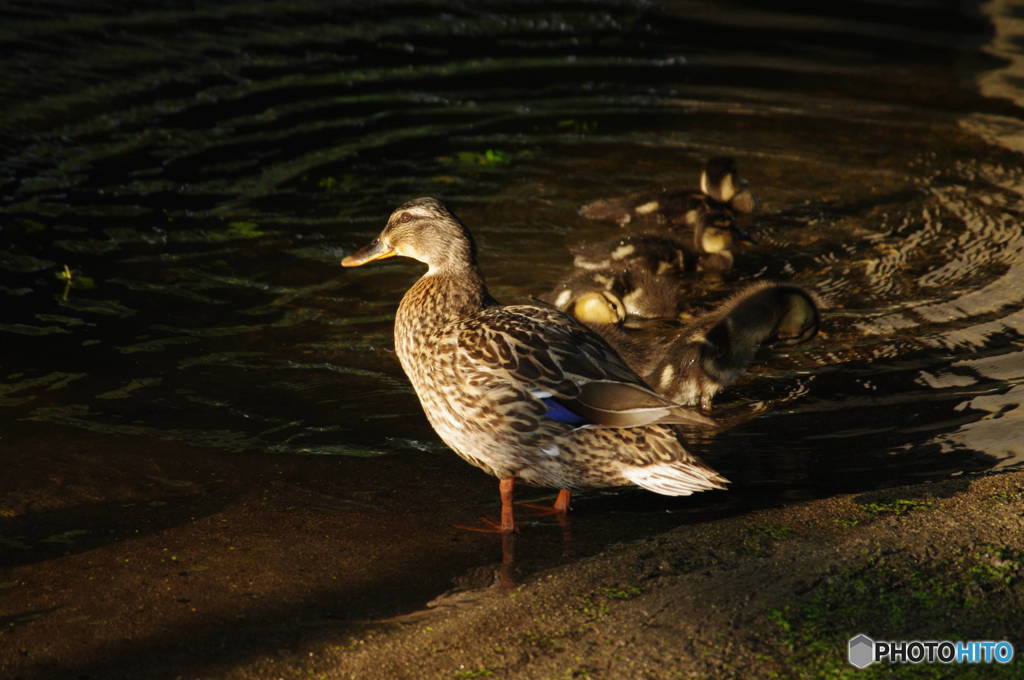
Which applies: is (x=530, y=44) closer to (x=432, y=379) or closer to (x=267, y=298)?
(x=267, y=298)

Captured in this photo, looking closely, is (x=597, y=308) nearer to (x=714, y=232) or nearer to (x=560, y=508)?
(x=714, y=232)

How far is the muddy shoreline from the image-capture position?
9.93 ft

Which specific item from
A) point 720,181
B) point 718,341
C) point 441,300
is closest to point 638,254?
point 720,181

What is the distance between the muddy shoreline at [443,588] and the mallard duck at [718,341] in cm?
109

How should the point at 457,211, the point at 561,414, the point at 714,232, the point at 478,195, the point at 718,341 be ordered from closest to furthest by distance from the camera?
the point at 561,414
the point at 718,341
the point at 714,232
the point at 457,211
the point at 478,195

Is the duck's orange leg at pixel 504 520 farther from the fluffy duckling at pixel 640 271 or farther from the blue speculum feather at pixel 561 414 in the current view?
the fluffy duckling at pixel 640 271

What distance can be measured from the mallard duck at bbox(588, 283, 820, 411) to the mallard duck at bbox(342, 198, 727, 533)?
2.78ft

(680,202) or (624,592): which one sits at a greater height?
(680,202)

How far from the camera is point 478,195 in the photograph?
749 centimetres

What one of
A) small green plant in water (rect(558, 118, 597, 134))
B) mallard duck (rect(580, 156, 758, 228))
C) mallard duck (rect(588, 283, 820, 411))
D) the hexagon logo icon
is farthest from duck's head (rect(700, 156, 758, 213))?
the hexagon logo icon

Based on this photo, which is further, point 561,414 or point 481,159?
point 481,159

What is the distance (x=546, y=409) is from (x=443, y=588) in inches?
27.6

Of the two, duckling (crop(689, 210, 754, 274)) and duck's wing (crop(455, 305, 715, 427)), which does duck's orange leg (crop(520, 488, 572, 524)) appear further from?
duckling (crop(689, 210, 754, 274))

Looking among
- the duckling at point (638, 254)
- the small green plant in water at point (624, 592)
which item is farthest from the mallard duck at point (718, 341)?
the small green plant in water at point (624, 592)
